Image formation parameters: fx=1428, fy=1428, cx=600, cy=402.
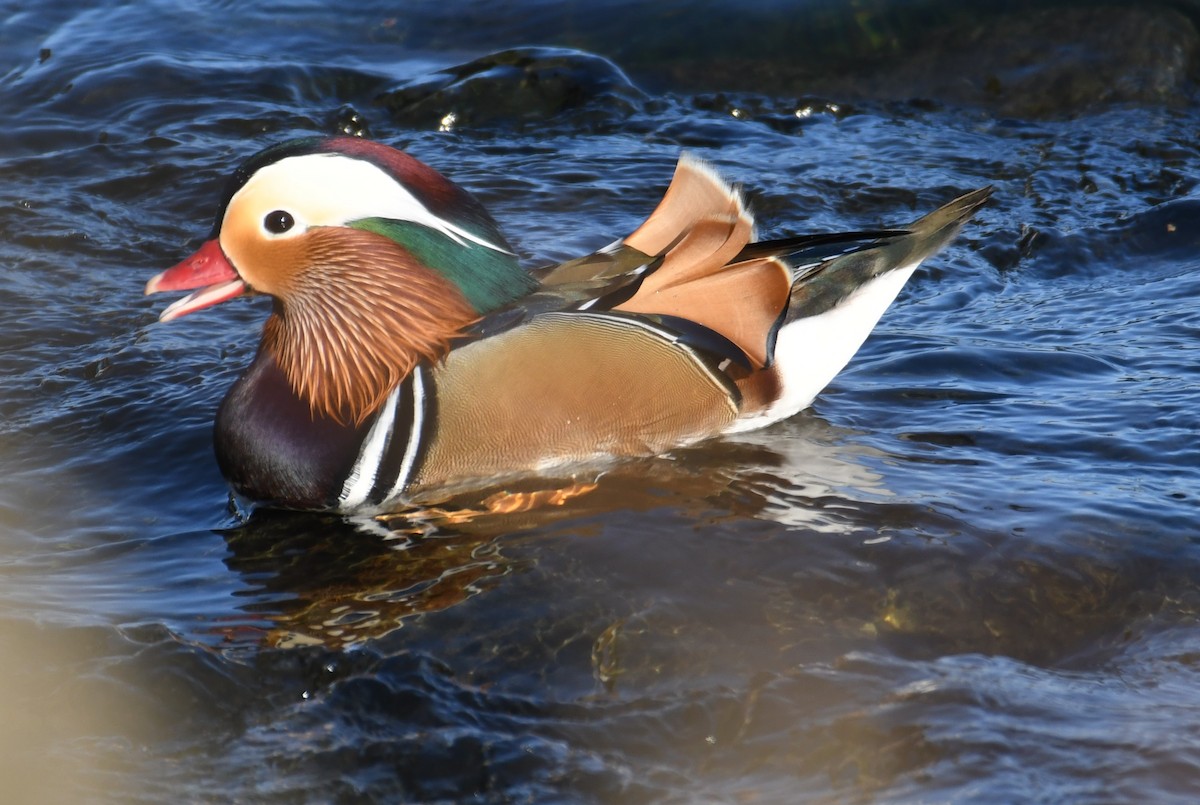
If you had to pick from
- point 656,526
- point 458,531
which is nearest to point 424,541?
point 458,531

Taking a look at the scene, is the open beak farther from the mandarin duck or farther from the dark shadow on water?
the dark shadow on water

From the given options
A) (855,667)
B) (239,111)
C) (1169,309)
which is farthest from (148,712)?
(239,111)

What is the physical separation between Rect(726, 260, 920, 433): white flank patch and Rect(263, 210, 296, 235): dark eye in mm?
1788

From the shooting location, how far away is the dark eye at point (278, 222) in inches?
195

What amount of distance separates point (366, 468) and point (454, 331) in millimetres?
603

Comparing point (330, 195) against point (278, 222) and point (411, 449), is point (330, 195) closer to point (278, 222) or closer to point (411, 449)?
point (278, 222)

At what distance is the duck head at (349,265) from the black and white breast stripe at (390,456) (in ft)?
0.51

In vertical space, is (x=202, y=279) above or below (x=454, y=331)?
above

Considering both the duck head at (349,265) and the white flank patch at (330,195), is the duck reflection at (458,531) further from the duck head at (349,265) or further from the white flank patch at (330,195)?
the white flank patch at (330,195)

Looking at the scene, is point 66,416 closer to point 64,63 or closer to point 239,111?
point 239,111

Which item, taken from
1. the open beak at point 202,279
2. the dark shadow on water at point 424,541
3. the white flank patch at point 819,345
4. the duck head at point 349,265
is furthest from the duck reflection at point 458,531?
the open beak at point 202,279

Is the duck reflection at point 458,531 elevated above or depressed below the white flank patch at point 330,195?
below

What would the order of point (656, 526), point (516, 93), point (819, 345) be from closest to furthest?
point (656, 526) < point (819, 345) < point (516, 93)

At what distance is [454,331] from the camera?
16.9 feet
